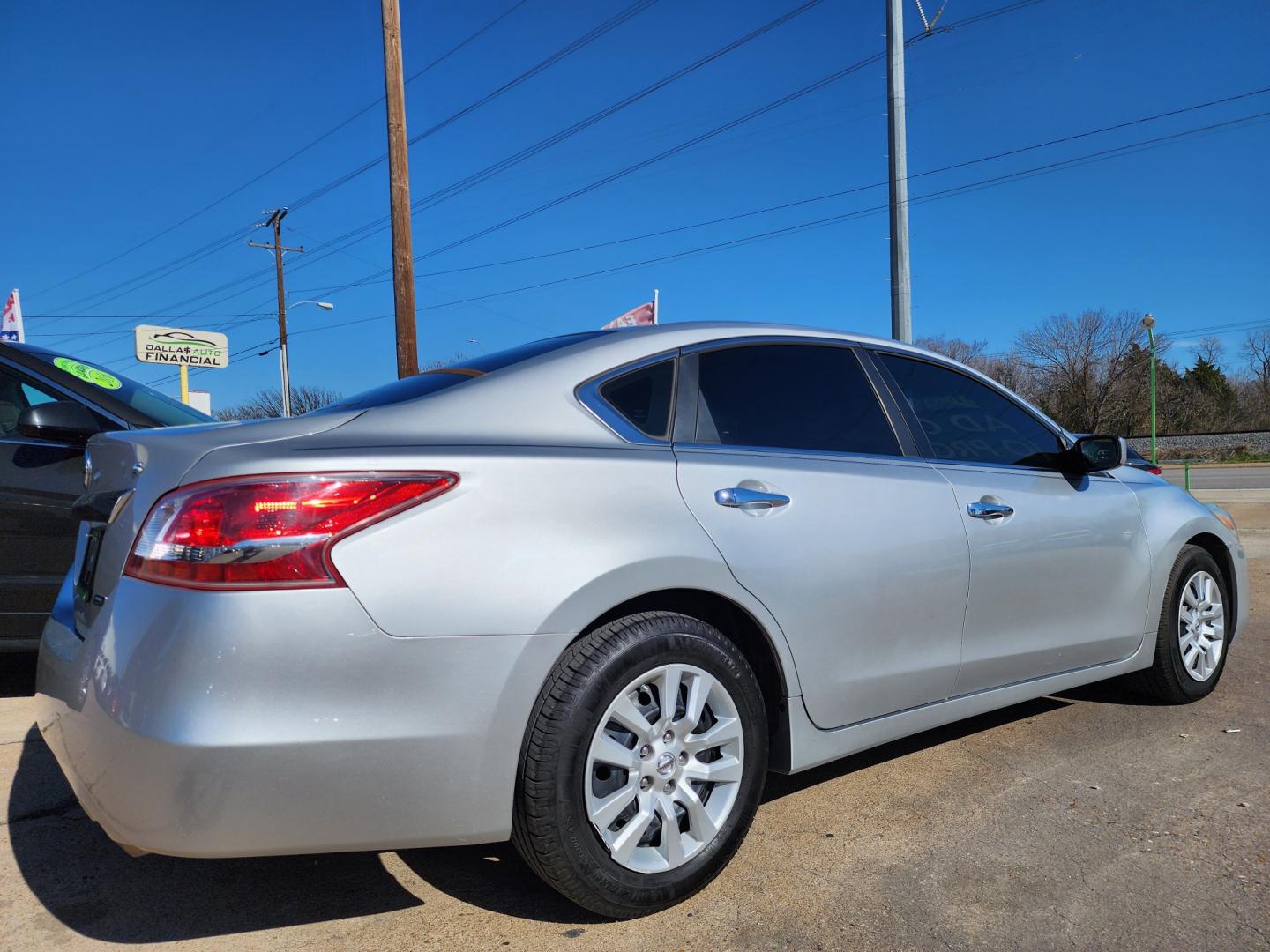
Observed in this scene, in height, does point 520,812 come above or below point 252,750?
below

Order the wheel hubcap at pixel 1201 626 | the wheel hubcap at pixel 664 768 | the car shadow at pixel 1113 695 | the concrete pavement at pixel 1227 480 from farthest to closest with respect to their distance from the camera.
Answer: the concrete pavement at pixel 1227 480
the car shadow at pixel 1113 695
the wheel hubcap at pixel 1201 626
the wheel hubcap at pixel 664 768

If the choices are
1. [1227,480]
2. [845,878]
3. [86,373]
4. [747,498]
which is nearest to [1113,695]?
[845,878]

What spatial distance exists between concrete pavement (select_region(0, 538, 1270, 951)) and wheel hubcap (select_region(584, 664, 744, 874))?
9.1 inches

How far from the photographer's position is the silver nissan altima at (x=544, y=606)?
1.91 m

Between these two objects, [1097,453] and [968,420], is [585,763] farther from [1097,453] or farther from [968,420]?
[1097,453]

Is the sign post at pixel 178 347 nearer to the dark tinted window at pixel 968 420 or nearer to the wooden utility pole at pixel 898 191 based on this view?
the wooden utility pole at pixel 898 191

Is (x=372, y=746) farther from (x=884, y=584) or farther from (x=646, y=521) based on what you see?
(x=884, y=584)

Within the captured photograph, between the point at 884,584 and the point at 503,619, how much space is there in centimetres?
128

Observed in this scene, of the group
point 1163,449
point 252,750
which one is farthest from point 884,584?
point 1163,449

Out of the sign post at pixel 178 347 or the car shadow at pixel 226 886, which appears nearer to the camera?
the car shadow at pixel 226 886

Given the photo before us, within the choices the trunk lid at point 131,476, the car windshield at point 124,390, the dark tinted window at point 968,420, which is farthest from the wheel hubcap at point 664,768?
the car windshield at point 124,390

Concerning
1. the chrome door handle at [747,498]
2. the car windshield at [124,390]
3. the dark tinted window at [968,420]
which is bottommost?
the chrome door handle at [747,498]

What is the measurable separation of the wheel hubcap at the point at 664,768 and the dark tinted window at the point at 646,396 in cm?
68

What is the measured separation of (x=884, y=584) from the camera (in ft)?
9.16
